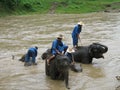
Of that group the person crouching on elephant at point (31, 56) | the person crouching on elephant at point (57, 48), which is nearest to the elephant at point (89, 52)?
the person crouching on elephant at point (31, 56)

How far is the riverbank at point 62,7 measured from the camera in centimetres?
4591

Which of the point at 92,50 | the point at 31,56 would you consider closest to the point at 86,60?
the point at 92,50

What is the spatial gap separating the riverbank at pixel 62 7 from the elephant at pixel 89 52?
1107 inches

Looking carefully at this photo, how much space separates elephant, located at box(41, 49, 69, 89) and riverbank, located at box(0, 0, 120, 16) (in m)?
30.7

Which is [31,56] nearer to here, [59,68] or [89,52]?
[89,52]

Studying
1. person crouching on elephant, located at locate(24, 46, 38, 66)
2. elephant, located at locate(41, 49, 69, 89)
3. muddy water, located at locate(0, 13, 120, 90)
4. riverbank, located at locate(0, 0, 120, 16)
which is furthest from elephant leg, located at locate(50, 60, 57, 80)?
riverbank, located at locate(0, 0, 120, 16)

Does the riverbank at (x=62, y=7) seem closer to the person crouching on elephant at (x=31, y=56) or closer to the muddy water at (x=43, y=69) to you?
the muddy water at (x=43, y=69)

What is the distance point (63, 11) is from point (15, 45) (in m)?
27.5

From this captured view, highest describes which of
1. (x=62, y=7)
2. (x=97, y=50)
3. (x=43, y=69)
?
(x=97, y=50)

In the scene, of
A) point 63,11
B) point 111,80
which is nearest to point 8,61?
point 111,80

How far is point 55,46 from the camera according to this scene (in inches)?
462

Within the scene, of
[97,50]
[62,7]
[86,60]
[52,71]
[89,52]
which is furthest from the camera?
[62,7]

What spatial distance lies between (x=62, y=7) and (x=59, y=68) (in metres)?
39.1

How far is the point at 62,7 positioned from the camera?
4994cm
